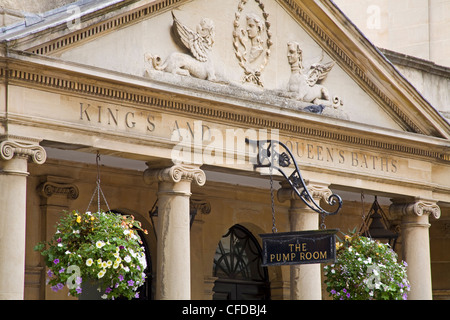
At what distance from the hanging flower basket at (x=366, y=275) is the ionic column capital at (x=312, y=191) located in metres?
0.88

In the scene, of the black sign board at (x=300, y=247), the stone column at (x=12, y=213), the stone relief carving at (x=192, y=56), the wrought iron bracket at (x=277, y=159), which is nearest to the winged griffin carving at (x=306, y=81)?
the wrought iron bracket at (x=277, y=159)

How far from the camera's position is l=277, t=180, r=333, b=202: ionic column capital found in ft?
57.8

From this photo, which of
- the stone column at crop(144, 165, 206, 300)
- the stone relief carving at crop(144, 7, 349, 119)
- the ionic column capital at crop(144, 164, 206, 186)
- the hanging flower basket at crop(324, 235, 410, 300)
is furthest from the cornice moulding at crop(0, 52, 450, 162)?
the hanging flower basket at crop(324, 235, 410, 300)

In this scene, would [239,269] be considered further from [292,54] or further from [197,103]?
[197,103]

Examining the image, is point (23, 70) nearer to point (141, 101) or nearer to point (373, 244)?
point (141, 101)

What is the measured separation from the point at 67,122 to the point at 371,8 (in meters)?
15.8

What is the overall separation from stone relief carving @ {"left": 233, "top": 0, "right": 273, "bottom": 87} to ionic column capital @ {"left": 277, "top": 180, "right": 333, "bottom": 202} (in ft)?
5.90

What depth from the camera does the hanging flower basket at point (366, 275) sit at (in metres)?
17.2

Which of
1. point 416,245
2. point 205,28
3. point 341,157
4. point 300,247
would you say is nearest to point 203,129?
point 205,28

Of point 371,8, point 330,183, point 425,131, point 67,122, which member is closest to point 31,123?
point 67,122

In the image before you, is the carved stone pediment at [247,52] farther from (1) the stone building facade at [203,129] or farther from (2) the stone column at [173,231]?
(2) the stone column at [173,231]

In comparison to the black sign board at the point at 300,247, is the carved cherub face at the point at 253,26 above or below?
above

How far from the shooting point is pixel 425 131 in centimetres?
1953

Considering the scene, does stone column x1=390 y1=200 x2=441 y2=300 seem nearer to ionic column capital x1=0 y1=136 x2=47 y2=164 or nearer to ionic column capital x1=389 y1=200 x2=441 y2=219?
ionic column capital x1=389 y1=200 x2=441 y2=219
